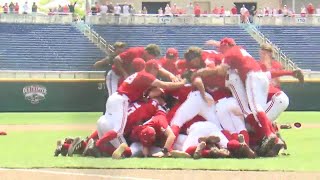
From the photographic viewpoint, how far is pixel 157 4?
105ft

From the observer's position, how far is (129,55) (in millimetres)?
8289

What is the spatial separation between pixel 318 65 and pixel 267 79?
1854 cm

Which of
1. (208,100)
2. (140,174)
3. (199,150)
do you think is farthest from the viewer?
(208,100)

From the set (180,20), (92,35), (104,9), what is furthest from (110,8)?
(180,20)

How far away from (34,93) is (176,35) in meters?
8.20

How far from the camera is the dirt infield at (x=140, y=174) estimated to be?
5855 mm

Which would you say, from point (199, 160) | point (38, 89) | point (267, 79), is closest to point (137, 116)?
point (199, 160)

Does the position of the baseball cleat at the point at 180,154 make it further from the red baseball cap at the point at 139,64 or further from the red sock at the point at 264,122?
the red baseball cap at the point at 139,64

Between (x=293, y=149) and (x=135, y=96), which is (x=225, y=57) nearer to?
(x=135, y=96)

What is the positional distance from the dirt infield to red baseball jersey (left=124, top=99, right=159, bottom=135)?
54.3 inches

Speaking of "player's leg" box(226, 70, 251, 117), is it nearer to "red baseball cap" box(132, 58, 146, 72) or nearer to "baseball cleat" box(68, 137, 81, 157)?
"red baseball cap" box(132, 58, 146, 72)

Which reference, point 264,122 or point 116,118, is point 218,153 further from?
point 116,118

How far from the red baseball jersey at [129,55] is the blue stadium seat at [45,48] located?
593 inches

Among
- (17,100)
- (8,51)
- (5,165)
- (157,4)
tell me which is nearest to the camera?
(5,165)
